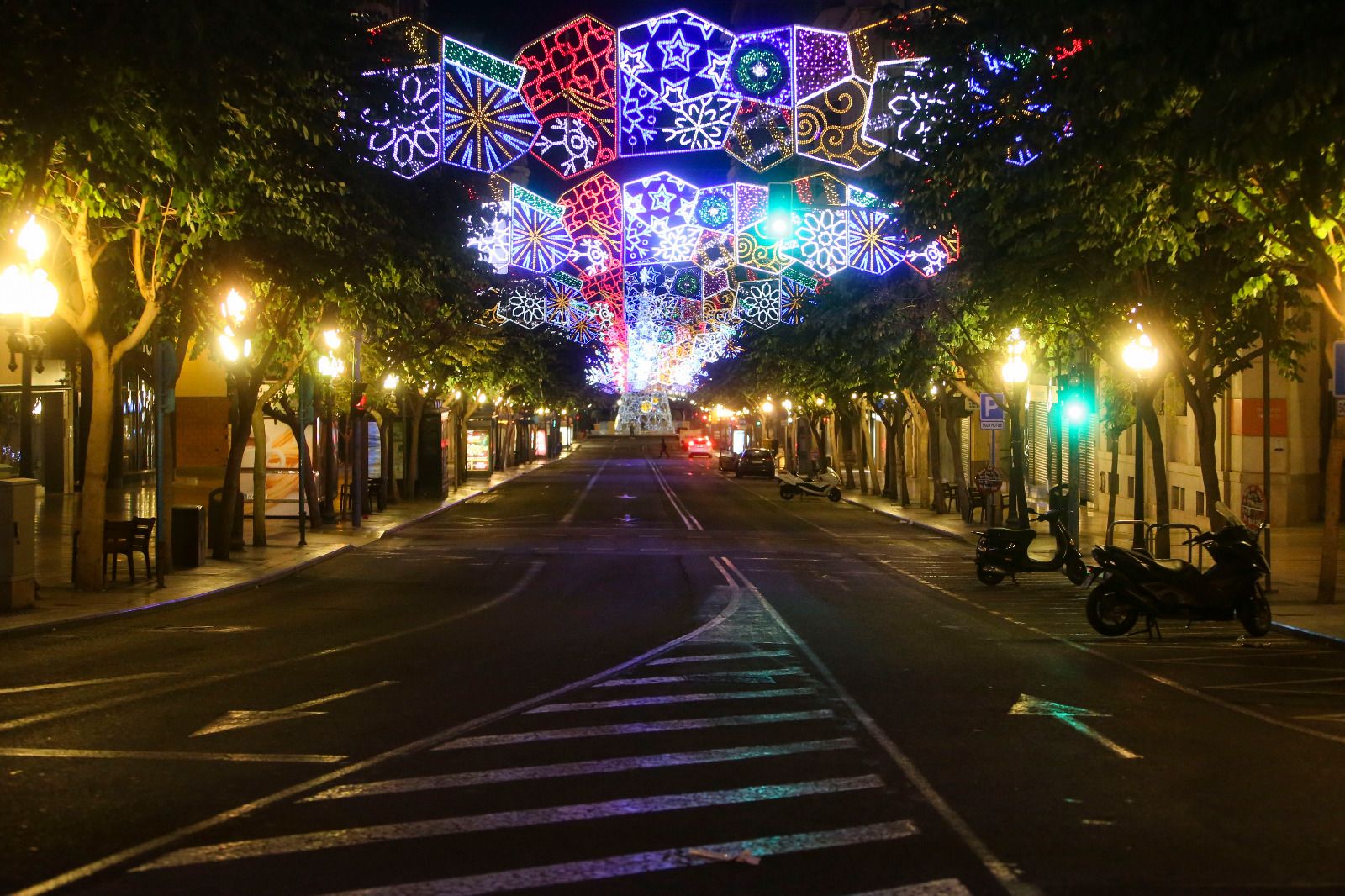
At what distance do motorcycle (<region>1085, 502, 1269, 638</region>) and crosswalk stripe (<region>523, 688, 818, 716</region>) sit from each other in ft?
18.2

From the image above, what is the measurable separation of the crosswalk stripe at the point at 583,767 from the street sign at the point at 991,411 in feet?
77.3

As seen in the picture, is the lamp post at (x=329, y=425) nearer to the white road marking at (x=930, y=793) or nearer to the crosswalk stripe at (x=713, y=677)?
the white road marking at (x=930, y=793)

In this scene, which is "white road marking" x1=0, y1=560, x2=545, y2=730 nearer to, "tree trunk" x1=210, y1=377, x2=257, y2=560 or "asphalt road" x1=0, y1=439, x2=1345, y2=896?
"asphalt road" x1=0, y1=439, x2=1345, y2=896

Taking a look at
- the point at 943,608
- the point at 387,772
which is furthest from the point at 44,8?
the point at 943,608

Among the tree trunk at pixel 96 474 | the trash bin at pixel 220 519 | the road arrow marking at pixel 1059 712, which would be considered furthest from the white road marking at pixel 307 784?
the trash bin at pixel 220 519

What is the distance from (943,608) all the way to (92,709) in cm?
1177

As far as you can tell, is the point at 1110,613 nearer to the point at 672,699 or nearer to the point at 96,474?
the point at 672,699

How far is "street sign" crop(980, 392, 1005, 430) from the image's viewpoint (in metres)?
32.2

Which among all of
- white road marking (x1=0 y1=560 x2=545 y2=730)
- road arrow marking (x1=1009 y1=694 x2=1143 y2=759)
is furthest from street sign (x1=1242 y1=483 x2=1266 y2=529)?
white road marking (x1=0 y1=560 x2=545 y2=730)

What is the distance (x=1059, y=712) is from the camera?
10891mm

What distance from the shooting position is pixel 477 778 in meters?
8.48

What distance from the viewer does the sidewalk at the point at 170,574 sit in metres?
17.4

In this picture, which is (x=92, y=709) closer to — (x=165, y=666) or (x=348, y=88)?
(x=165, y=666)

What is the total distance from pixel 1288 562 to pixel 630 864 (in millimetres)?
20989
